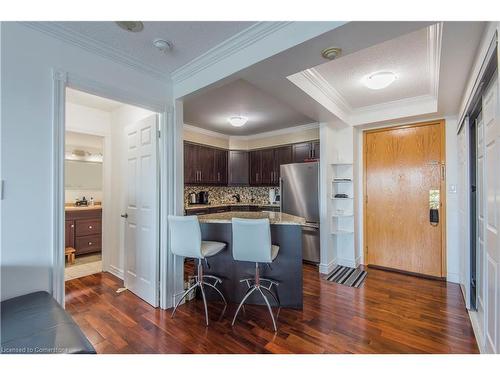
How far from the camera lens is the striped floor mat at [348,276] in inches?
127

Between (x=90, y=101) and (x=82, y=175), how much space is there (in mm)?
2651

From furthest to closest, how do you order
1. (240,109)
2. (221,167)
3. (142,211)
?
1. (221,167)
2. (240,109)
3. (142,211)

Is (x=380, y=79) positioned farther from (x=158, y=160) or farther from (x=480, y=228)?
(x=158, y=160)

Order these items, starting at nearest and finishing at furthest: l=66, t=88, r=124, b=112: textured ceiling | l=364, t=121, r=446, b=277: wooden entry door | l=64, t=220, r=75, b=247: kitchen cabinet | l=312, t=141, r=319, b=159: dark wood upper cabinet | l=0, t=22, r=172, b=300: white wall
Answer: l=0, t=22, r=172, b=300: white wall
l=66, t=88, r=124, b=112: textured ceiling
l=364, t=121, r=446, b=277: wooden entry door
l=64, t=220, r=75, b=247: kitchen cabinet
l=312, t=141, r=319, b=159: dark wood upper cabinet

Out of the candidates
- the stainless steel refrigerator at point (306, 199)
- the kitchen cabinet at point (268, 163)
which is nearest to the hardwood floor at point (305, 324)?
the stainless steel refrigerator at point (306, 199)

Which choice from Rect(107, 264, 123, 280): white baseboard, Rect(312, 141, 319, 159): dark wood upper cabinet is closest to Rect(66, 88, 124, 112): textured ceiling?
Rect(107, 264, 123, 280): white baseboard

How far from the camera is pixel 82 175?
518 cm

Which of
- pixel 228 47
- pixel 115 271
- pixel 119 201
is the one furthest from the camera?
pixel 115 271

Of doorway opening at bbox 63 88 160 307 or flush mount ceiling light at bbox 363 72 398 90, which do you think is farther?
doorway opening at bbox 63 88 160 307

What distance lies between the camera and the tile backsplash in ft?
18.0

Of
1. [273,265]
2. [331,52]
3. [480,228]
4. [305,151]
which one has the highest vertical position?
[331,52]

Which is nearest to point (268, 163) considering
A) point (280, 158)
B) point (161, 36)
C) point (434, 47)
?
point (280, 158)

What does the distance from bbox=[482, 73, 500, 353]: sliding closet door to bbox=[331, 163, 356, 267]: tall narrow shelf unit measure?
207 centimetres

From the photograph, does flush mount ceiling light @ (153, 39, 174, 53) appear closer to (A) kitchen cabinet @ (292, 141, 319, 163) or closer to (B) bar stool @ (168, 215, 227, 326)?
(B) bar stool @ (168, 215, 227, 326)
